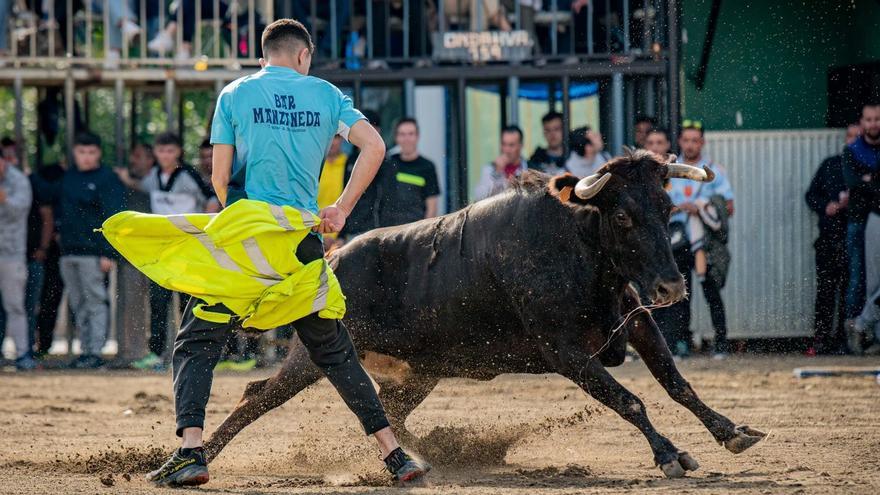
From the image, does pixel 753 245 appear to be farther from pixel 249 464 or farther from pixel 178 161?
pixel 249 464

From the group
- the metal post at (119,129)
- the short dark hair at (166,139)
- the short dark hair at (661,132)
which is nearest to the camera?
the short dark hair at (661,132)

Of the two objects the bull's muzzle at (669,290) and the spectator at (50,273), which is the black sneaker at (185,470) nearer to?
the bull's muzzle at (669,290)

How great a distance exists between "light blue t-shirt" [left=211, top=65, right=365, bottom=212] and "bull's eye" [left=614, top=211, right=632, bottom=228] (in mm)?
1437

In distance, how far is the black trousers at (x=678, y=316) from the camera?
11797 millimetres

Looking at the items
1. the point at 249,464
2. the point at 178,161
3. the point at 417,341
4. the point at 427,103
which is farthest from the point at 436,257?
the point at 427,103

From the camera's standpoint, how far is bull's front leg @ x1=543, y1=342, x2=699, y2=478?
625cm

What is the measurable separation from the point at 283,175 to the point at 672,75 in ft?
22.1

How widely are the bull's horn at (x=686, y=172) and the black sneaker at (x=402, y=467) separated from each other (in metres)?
1.96

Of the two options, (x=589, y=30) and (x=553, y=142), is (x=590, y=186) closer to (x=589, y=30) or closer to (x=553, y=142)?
(x=553, y=142)

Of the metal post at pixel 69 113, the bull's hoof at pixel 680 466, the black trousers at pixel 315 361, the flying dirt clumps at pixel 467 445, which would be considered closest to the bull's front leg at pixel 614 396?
the bull's hoof at pixel 680 466

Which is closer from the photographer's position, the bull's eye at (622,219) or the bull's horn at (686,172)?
the bull's eye at (622,219)

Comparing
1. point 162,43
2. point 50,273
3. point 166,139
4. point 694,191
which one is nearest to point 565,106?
point 694,191

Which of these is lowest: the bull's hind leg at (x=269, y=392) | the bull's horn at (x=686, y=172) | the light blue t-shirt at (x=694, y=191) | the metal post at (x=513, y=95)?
the bull's hind leg at (x=269, y=392)

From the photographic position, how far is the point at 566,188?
6934mm
